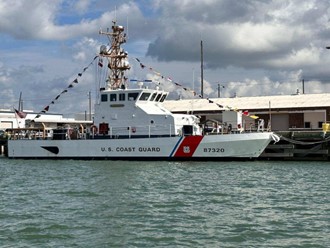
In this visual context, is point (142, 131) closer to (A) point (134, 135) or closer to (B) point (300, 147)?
(A) point (134, 135)

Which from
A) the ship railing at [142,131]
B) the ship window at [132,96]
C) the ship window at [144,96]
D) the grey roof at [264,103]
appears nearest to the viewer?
the ship railing at [142,131]

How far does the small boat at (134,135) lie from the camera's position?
1362 inches

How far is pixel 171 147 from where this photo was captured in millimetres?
35281

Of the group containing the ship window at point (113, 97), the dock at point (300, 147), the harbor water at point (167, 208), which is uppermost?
the ship window at point (113, 97)

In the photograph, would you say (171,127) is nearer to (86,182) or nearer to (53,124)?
(86,182)

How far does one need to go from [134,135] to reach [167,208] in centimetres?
1945

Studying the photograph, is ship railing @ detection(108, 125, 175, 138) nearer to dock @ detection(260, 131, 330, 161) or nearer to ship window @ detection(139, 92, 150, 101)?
ship window @ detection(139, 92, 150, 101)

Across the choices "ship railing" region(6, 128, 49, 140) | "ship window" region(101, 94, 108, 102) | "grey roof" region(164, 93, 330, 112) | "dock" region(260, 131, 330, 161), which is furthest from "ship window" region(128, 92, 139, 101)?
"grey roof" region(164, 93, 330, 112)

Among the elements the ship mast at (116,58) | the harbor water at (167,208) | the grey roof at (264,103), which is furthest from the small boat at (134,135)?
the grey roof at (264,103)

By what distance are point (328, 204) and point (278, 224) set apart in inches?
145

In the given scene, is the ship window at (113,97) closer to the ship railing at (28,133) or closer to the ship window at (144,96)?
the ship window at (144,96)

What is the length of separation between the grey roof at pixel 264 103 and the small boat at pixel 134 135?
12026 millimetres

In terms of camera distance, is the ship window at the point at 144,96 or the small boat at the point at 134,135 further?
the ship window at the point at 144,96

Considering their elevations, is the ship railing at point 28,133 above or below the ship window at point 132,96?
below
